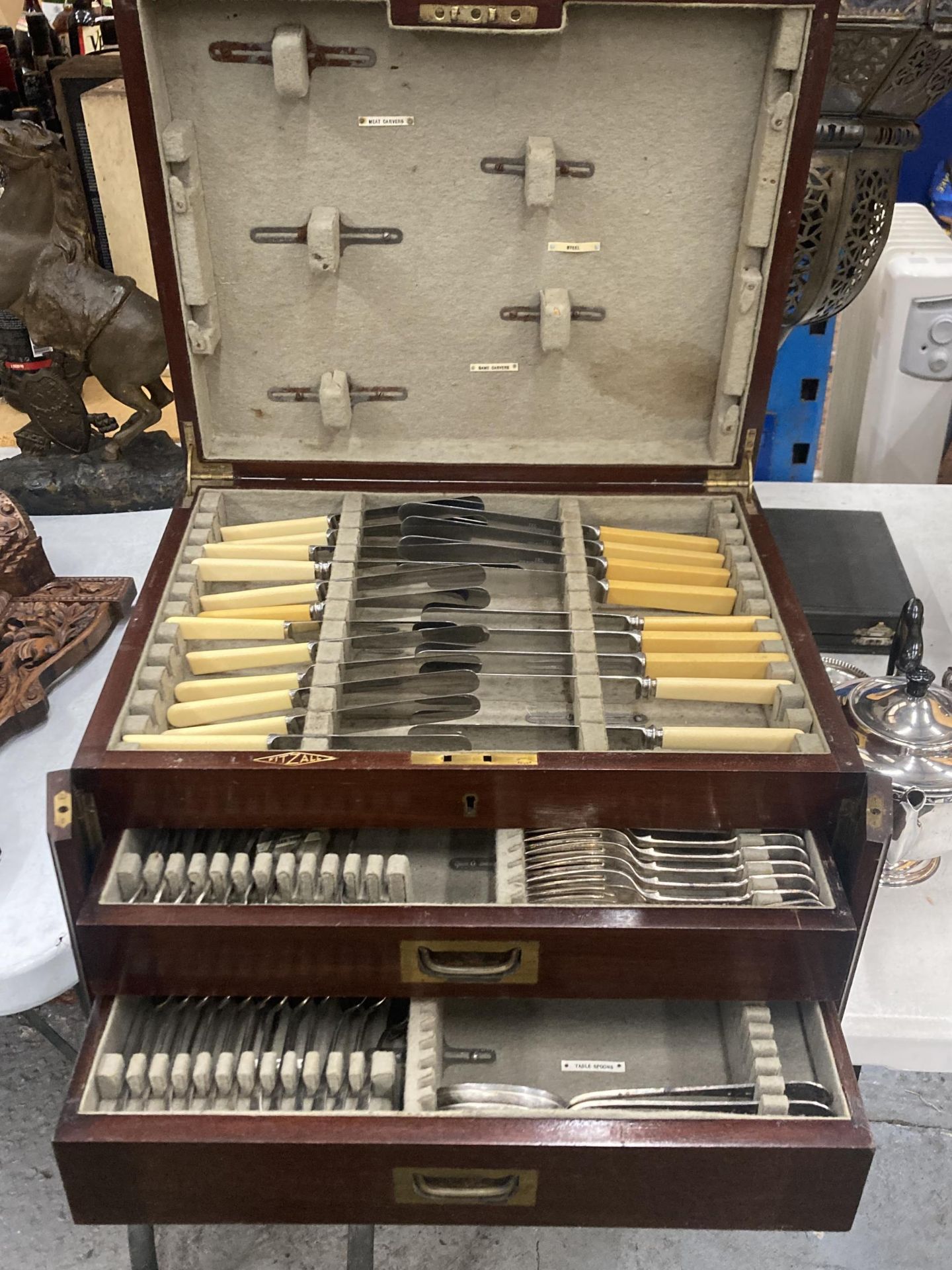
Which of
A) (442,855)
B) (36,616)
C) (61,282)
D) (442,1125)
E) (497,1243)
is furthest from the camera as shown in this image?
(61,282)

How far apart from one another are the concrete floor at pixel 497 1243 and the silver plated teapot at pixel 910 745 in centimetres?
52

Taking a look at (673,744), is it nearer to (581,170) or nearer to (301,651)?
(301,651)

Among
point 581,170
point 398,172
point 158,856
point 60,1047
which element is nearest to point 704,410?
point 581,170

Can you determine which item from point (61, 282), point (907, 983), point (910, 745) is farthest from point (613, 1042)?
point (61, 282)

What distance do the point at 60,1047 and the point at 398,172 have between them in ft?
4.20

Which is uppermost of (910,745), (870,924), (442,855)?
(910,745)

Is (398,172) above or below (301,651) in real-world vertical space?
above

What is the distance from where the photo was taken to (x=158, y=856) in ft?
3.71

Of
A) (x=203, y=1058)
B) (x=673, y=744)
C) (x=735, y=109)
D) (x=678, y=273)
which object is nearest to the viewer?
(x=203, y=1058)

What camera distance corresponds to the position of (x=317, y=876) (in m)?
1.14

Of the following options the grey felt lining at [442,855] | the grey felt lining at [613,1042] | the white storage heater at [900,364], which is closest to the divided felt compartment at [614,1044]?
the grey felt lining at [613,1042]

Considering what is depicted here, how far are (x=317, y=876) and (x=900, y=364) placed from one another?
1.58 metres

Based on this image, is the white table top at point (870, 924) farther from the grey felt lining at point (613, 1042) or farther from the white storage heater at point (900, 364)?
the white storage heater at point (900, 364)

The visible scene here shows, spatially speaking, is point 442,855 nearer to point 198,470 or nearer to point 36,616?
point 198,470
